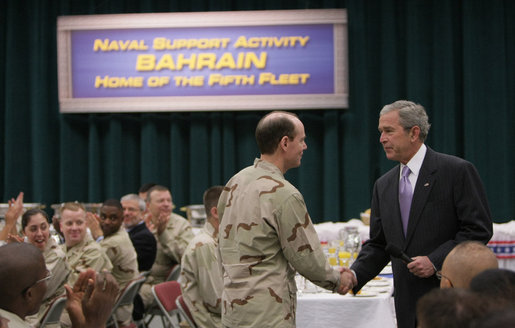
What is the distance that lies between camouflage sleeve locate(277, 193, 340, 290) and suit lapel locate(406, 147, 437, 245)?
473 millimetres

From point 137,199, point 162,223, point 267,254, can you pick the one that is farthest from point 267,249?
point 137,199

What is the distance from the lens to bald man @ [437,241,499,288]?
1.96m

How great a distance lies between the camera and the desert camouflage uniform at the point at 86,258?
4.37 metres

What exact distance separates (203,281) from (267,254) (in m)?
1.17

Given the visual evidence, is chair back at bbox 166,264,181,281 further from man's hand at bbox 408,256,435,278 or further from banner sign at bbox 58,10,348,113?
banner sign at bbox 58,10,348,113

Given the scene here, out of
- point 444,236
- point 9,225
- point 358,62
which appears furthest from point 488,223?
point 358,62

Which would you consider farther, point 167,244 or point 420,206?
point 167,244

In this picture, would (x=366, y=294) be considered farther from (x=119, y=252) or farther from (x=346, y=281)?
(x=119, y=252)

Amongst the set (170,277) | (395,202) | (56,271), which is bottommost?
(170,277)

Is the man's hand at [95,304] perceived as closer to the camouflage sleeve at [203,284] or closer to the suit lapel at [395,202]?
the suit lapel at [395,202]

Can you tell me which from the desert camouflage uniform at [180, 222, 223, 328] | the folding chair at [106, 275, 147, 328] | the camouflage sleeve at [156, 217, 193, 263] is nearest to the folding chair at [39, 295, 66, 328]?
the folding chair at [106, 275, 147, 328]

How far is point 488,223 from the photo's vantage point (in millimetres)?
2666

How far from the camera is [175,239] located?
5.62m

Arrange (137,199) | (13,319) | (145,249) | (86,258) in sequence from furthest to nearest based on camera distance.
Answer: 1. (137,199)
2. (145,249)
3. (86,258)
4. (13,319)
